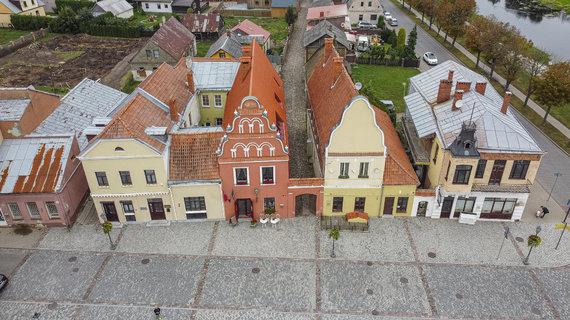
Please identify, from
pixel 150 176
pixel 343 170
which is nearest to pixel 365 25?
pixel 343 170

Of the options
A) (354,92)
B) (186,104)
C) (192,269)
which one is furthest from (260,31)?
(192,269)

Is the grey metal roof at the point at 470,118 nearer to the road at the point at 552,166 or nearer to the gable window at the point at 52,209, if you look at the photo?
the road at the point at 552,166

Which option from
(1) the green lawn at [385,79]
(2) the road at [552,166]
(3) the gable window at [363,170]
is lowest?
(2) the road at [552,166]

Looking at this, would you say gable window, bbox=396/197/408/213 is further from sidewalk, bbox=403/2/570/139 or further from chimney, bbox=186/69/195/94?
sidewalk, bbox=403/2/570/139

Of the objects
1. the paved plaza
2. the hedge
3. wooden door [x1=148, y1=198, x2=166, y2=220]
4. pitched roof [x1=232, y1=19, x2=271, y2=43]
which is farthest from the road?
the hedge

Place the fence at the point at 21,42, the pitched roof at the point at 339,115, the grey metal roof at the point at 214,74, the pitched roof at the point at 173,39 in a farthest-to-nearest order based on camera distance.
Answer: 1. the fence at the point at 21,42
2. the pitched roof at the point at 173,39
3. the grey metal roof at the point at 214,74
4. the pitched roof at the point at 339,115

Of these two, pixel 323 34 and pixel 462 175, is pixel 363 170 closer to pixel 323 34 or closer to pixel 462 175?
pixel 462 175

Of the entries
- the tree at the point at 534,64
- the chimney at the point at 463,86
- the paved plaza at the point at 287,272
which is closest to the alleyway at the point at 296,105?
the paved plaza at the point at 287,272
